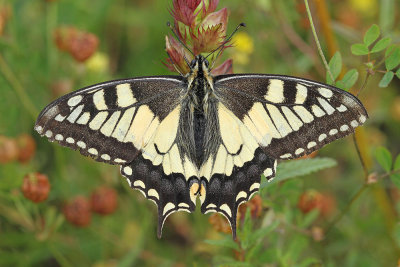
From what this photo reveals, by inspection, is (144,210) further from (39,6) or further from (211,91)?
(39,6)

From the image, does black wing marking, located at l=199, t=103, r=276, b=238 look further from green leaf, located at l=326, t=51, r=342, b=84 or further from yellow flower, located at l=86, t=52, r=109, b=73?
yellow flower, located at l=86, t=52, r=109, b=73

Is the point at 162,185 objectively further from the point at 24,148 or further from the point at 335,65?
the point at 24,148

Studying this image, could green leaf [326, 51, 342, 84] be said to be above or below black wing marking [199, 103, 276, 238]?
above

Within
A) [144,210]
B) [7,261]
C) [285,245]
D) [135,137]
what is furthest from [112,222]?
[135,137]

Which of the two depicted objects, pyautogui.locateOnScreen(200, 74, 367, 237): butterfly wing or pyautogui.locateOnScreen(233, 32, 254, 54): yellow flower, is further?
pyautogui.locateOnScreen(233, 32, 254, 54): yellow flower

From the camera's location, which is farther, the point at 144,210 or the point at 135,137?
the point at 144,210

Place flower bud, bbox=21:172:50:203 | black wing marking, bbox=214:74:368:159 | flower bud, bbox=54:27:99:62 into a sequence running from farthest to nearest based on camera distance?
flower bud, bbox=54:27:99:62
flower bud, bbox=21:172:50:203
black wing marking, bbox=214:74:368:159

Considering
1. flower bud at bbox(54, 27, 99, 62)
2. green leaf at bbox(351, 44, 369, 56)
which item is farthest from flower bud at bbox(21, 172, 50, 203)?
green leaf at bbox(351, 44, 369, 56)
